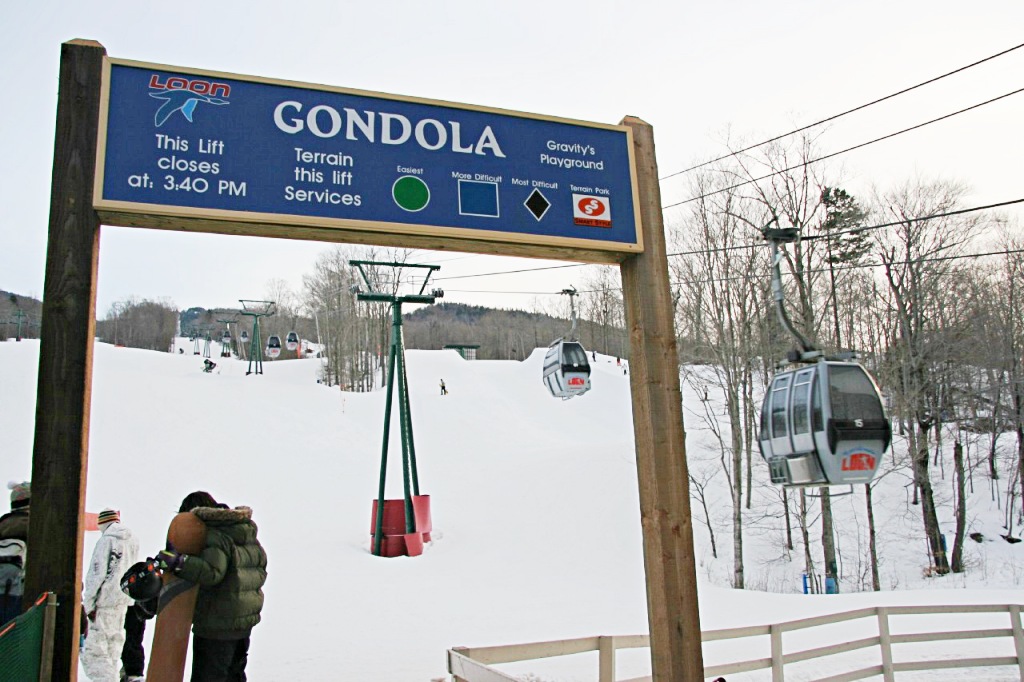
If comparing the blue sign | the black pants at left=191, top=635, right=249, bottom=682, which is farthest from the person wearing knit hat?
the blue sign

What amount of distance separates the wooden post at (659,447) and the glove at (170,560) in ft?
8.73

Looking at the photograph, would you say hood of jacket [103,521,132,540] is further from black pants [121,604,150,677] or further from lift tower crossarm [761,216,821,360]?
lift tower crossarm [761,216,821,360]

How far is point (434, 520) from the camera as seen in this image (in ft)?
64.2

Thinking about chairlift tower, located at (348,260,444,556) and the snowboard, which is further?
chairlift tower, located at (348,260,444,556)

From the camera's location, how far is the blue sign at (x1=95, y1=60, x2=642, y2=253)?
372 cm

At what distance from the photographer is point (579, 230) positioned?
4.43 metres

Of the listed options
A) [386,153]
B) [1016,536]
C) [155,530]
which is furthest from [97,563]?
[1016,536]

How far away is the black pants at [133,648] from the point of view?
19.2 feet

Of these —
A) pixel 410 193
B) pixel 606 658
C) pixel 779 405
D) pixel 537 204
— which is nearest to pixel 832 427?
pixel 779 405

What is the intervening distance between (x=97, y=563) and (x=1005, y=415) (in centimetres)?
3427

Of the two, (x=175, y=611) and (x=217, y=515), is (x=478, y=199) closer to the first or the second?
(x=217, y=515)

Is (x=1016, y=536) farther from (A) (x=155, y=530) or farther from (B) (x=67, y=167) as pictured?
(B) (x=67, y=167)

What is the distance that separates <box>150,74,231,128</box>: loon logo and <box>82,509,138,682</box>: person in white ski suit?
365 cm

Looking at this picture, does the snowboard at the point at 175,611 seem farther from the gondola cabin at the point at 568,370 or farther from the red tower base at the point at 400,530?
the red tower base at the point at 400,530
